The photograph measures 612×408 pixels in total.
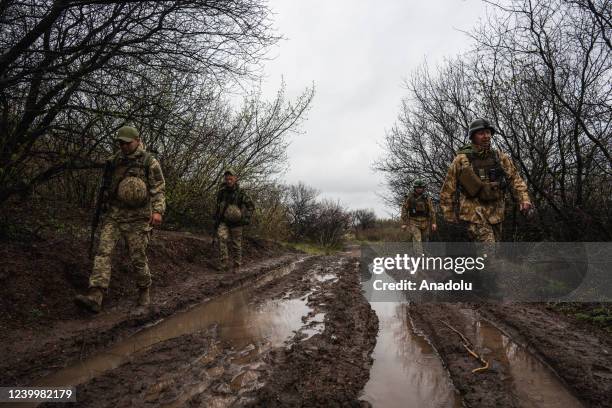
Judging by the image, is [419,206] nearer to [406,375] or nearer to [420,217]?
[420,217]

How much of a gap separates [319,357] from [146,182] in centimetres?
322

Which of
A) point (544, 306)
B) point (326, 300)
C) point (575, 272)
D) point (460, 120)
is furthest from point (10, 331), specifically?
point (460, 120)

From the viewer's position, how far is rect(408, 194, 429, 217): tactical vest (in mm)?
9047

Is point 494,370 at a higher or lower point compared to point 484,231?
lower

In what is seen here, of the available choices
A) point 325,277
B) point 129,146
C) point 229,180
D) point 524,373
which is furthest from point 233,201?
point 524,373

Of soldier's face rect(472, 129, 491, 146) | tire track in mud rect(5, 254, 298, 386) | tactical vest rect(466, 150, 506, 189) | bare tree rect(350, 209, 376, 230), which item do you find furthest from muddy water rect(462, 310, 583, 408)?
bare tree rect(350, 209, 376, 230)

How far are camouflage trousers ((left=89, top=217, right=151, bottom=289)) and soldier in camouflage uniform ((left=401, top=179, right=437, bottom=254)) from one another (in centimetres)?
621

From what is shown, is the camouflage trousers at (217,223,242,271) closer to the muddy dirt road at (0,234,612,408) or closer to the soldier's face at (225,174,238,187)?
the soldier's face at (225,174,238,187)

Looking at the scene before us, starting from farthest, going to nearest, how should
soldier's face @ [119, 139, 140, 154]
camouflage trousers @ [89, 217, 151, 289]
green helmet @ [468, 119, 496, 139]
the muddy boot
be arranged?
1. green helmet @ [468, 119, 496, 139]
2. soldier's face @ [119, 139, 140, 154]
3. camouflage trousers @ [89, 217, 151, 289]
4. the muddy boot

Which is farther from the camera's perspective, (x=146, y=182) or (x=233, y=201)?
(x=233, y=201)

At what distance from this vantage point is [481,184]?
5.09 meters

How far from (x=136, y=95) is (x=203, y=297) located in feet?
10.0

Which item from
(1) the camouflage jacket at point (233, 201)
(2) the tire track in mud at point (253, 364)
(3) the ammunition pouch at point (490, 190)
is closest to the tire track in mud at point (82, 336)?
(2) the tire track in mud at point (253, 364)

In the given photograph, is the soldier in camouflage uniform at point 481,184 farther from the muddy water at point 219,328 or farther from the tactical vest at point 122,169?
the tactical vest at point 122,169
